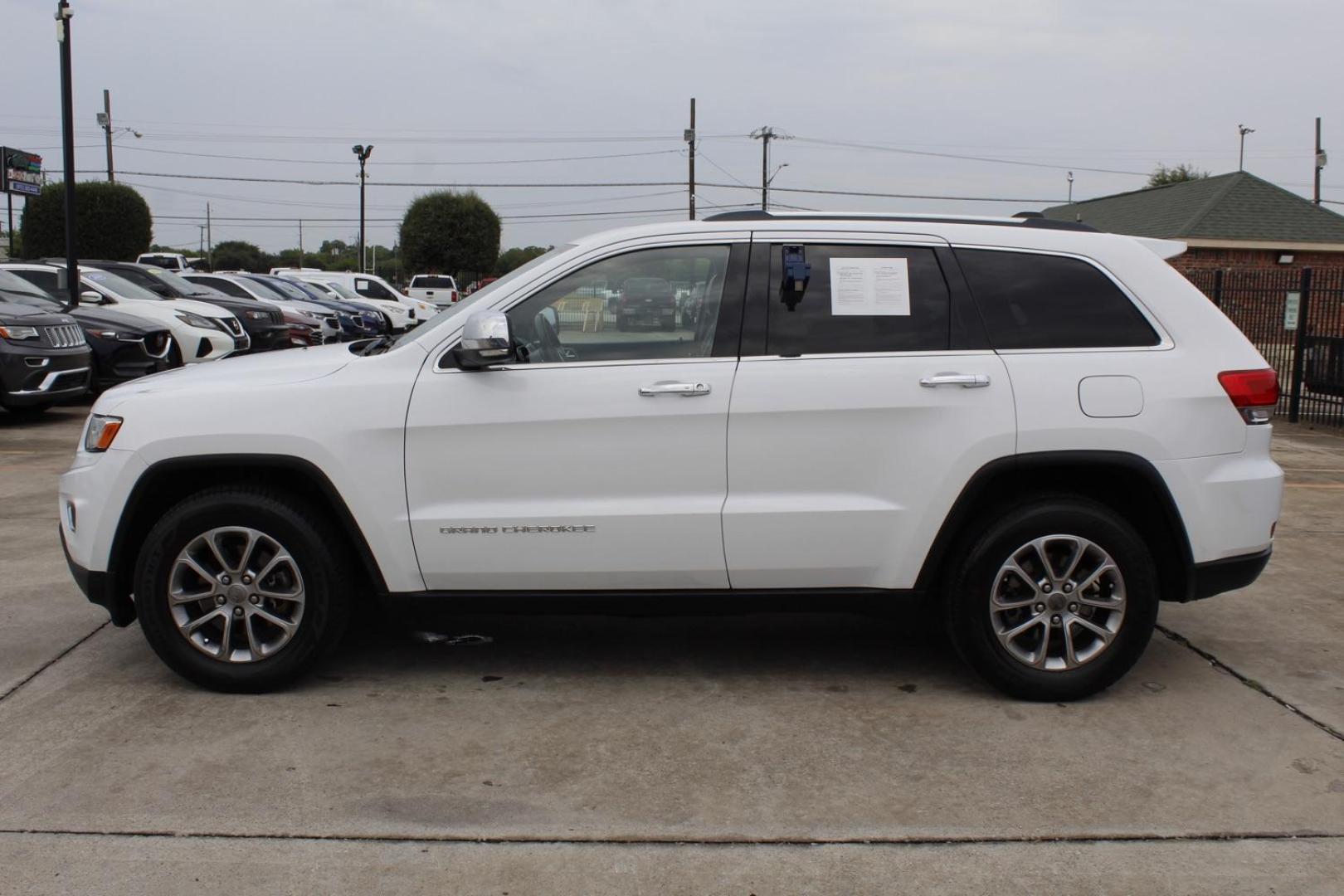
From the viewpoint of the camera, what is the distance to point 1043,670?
14.9ft

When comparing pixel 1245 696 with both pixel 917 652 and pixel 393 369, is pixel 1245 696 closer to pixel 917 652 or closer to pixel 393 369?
pixel 917 652

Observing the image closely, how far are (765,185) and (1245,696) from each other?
2137 inches

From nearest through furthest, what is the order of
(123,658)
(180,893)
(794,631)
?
(180,893) < (123,658) < (794,631)

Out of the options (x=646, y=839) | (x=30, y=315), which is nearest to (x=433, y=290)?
(x=30, y=315)

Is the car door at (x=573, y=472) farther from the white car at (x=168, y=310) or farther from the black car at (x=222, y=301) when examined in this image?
the black car at (x=222, y=301)

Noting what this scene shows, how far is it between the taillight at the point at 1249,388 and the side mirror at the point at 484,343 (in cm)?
267

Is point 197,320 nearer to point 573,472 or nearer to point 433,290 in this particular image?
point 573,472

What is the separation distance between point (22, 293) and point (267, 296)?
37.0ft

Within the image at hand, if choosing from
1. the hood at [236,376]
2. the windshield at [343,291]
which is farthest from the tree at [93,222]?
the hood at [236,376]

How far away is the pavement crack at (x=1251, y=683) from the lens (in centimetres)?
436

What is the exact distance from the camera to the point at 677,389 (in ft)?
14.4

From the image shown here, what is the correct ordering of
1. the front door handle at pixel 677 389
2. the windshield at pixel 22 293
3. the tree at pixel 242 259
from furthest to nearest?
the tree at pixel 242 259
the windshield at pixel 22 293
the front door handle at pixel 677 389

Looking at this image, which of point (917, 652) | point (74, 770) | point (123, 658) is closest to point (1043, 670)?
point (917, 652)

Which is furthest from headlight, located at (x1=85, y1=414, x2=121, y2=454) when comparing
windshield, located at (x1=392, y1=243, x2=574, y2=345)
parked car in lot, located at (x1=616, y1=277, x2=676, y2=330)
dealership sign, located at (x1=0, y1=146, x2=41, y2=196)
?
dealership sign, located at (x1=0, y1=146, x2=41, y2=196)
